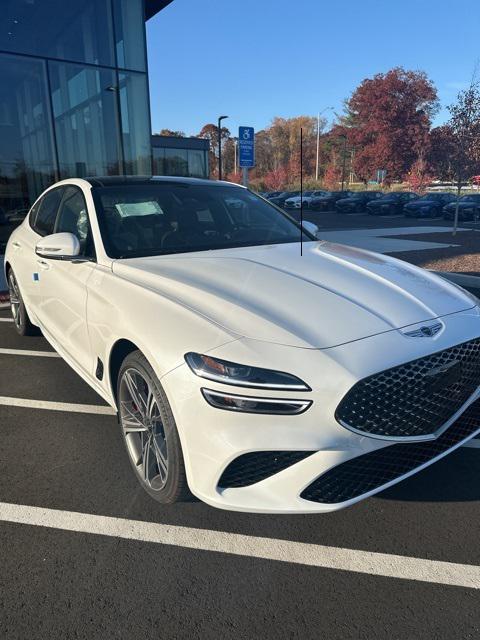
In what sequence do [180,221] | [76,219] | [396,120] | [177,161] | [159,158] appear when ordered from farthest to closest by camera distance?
1. [396,120]
2. [177,161]
3. [159,158]
4. [76,219]
5. [180,221]

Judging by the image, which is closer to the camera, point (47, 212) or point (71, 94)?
point (47, 212)

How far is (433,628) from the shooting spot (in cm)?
189

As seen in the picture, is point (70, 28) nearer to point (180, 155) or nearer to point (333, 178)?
point (180, 155)

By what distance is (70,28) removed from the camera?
41.2 ft

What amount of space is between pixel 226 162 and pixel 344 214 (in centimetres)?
5966

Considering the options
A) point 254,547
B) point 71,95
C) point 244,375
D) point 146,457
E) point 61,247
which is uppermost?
point 71,95

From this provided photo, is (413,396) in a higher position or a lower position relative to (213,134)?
lower

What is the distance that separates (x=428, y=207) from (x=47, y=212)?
89.7 feet

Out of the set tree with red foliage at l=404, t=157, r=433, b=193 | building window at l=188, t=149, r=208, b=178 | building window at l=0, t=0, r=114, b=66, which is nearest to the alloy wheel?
building window at l=0, t=0, r=114, b=66

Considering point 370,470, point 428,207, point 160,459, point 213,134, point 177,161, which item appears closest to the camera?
point 370,470

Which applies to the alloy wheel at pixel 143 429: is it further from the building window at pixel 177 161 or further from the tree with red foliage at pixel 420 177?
the tree with red foliage at pixel 420 177

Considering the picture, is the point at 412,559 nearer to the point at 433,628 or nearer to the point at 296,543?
the point at 433,628

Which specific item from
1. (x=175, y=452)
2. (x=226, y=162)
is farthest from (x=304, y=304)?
(x=226, y=162)

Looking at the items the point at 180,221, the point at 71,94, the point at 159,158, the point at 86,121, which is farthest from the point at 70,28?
the point at 159,158
